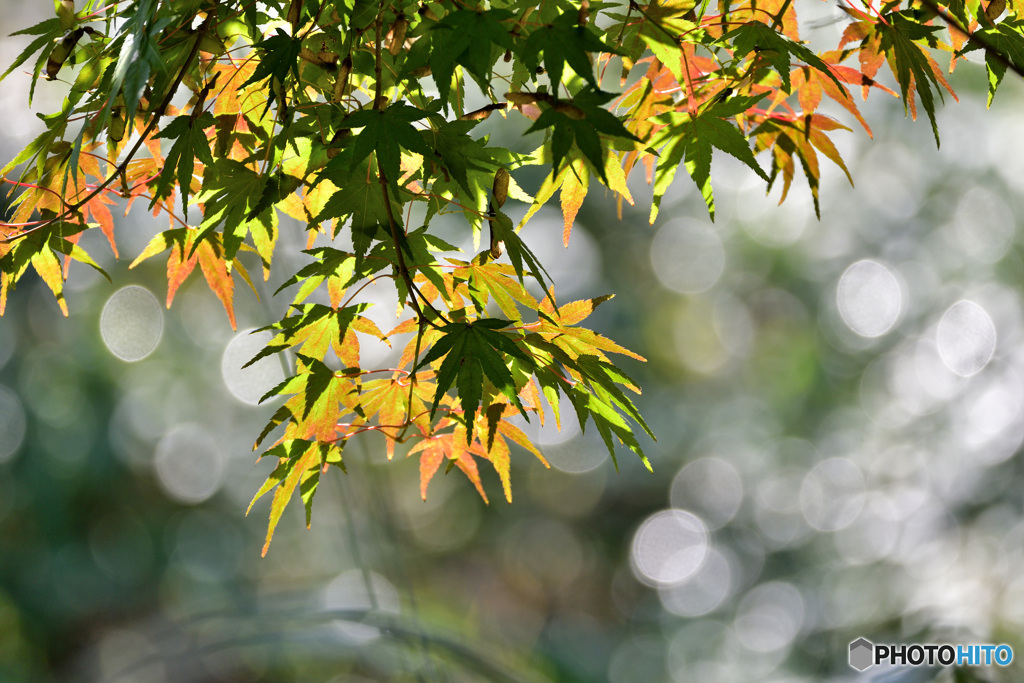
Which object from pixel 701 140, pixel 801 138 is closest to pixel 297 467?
pixel 701 140

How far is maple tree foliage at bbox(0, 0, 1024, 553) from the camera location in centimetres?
51

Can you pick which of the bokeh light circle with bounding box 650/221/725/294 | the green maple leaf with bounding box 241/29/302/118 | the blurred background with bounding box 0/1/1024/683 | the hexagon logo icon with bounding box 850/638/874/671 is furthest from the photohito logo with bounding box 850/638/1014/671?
the bokeh light circle with bounding box 650/221/725/294

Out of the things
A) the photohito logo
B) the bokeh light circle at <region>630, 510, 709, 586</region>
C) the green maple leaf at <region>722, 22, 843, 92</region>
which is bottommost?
the photohito logo

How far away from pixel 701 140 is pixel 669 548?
522 cm

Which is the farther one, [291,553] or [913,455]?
[291,553]

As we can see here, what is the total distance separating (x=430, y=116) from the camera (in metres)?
0.52

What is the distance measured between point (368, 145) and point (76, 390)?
184 inches

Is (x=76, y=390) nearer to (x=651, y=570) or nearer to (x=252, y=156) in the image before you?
(x=651, y=570)

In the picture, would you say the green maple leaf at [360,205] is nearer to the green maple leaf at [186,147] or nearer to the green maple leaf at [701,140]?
the green maple leaf at [186,147]

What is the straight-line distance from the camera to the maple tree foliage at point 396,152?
0.51 metres

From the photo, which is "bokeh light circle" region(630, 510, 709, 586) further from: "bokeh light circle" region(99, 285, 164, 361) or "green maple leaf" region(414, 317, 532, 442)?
"green maple leaf" region(414, 317, 532, 442)

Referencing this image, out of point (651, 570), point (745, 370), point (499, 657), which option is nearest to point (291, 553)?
point (651, 570)

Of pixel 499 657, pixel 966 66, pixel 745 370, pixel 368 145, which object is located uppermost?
pixel 966 66

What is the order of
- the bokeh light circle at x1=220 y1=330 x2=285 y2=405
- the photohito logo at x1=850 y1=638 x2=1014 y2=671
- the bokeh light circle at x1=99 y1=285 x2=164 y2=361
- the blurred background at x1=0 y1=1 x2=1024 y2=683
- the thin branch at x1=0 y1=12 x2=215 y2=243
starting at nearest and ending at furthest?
the thin branch at x1=0 y1=12 x2=215 y2=243, the photohito logo at x1=850 y1=638 x2=1014 y2=671, the blurred background at x1=0 y1=1 x2=1024 y2=683, the bokeh light circle at x1=99 y1=285 x2=164 y2=361, the bokeh light circle at x1=220 y1=330 x2=285 y2=405
